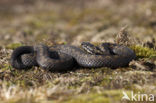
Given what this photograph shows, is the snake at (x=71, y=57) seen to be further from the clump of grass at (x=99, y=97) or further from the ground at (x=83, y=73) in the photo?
the clump of grass at (x=99, y=97)

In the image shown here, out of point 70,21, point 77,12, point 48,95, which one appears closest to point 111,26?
point 70,21

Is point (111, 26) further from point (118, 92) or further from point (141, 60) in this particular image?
point (118, 92)

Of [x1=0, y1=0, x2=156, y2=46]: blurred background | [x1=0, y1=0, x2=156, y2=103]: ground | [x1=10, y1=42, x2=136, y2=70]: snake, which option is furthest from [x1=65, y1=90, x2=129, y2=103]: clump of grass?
[x1=0, y1=0, x2=156, y2=46]: blurred background

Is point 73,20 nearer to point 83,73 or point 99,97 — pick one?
point 83,73

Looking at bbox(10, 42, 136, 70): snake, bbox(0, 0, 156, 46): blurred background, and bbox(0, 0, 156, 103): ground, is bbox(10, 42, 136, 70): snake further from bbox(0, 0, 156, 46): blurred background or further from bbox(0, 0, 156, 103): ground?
bbox(0, 0, 156, 46): blurred background

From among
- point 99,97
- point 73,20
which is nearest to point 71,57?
point 99,97
